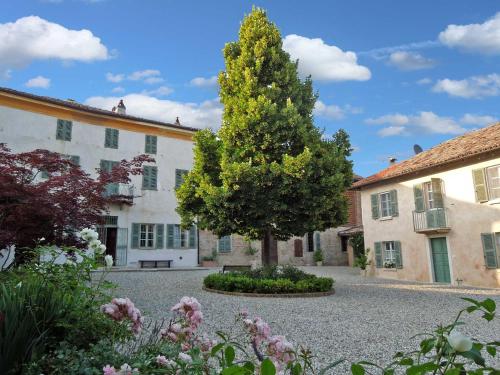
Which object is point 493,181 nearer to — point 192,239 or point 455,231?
point 455,231

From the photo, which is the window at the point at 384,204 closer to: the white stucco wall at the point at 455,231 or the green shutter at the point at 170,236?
the white stucco wall at the point at 455,231

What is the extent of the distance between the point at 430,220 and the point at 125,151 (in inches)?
648

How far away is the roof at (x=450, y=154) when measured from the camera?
1425 centimetres

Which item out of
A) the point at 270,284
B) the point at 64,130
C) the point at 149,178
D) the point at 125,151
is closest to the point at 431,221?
the point at 270,284

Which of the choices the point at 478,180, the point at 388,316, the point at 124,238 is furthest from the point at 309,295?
the point at 124,238

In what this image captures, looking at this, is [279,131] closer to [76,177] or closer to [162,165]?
[76,177]

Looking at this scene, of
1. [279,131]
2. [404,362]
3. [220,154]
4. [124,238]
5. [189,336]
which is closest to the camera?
[404,362]

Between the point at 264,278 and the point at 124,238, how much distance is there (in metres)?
12.3

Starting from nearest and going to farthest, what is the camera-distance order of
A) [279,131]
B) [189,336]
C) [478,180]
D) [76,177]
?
1. [189,336]
2. [76,177]
3. [279,131]
4. [478,180]

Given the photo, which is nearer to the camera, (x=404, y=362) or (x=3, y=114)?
(x=404, y=362)

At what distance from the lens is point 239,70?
41.6ft

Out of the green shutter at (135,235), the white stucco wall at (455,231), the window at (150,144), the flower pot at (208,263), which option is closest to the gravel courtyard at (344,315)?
the white stucco wall at (455,231)

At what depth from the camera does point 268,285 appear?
34.8 ft

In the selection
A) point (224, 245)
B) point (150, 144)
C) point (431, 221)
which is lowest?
point (224, 245)
